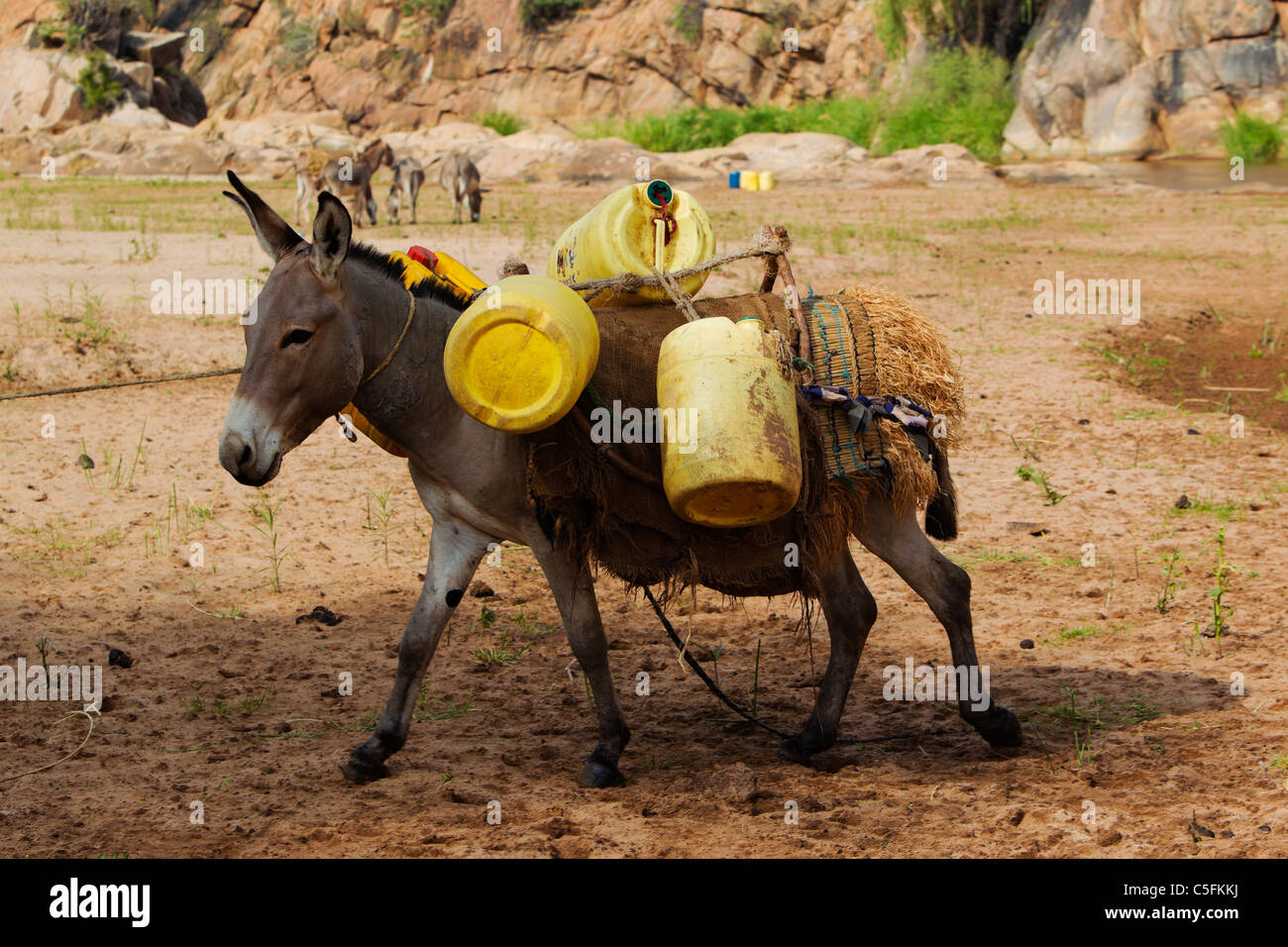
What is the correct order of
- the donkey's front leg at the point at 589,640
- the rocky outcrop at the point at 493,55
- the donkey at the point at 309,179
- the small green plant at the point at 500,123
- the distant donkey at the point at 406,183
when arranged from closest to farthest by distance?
the donkey's front leg at the point at 589,640 → the distant donkey at the point at 406,183 → the donkey at the point at 309,179 → the small green plant at the point at 500,123 → the rocky outcrop at the point at 493,55

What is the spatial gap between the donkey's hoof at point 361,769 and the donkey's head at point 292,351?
1132 millimetres

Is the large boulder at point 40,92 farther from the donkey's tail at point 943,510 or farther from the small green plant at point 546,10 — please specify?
the donkey's tail at point 943,510

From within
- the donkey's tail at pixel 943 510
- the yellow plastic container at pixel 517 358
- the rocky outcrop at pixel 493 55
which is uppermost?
the rocky outcrop at pixel 493 55

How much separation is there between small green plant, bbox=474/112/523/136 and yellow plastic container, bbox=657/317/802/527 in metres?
40.0

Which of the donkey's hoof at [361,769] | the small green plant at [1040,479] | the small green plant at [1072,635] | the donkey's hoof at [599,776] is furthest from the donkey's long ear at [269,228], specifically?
the small green plant at [1040,479]

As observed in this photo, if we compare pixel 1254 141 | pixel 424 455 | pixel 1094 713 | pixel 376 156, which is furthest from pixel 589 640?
pixel 1254 141

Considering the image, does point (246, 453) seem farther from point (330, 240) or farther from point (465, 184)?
point (465, 184)

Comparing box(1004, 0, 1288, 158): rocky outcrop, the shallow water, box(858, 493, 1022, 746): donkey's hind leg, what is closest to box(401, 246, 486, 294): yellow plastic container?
box(858, 493, 1022, 746): donkey's hind leg

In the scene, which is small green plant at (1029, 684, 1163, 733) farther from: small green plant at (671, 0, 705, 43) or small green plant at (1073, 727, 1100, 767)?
small green plant at (671, 0, 705, 43)

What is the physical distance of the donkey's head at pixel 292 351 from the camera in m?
3.92

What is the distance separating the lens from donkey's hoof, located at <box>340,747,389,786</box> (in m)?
4.51

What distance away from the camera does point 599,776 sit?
4.48 metres

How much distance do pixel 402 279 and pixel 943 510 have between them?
2369 mm

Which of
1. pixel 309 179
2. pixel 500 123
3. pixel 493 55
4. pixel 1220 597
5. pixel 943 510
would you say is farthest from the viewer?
pixel 493 55
